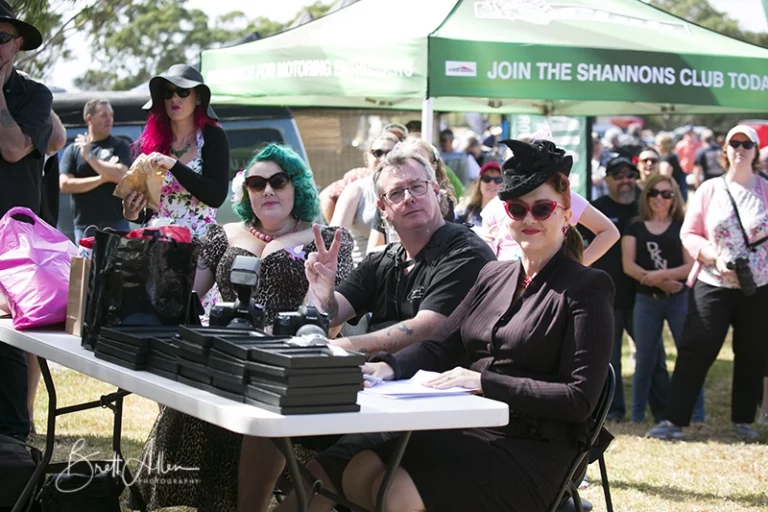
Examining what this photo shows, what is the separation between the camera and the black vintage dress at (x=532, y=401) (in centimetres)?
307

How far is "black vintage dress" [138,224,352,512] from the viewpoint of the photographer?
163 inches

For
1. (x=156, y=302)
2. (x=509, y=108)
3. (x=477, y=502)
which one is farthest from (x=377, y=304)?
(x=509, y=108)

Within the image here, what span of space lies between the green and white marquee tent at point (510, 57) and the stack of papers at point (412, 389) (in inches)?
140

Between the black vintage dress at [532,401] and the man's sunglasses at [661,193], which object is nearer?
the black vintage dress at [532,401]

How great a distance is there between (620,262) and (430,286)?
3886mm

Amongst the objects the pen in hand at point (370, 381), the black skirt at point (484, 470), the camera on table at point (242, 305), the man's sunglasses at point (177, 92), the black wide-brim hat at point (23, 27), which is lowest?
the black skirt at point (484, 470)

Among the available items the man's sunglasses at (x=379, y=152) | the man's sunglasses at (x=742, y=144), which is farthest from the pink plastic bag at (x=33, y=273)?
the man's sunglasses at (x=742, y=144)

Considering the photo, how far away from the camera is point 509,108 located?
1105cm

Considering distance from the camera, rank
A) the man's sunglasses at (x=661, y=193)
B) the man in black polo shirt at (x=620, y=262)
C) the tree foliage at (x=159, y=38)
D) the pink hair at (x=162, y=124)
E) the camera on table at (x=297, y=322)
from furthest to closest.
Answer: the tree foliage at (x=159, y=38) → the man in black polo shirt at (x=620, y=262) → the man's sunglasses at (x=661, y=193) → the pink hair at (x=162, y=124) → the camera on table at (x=297, y=322)

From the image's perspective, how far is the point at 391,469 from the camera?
2.88 meters

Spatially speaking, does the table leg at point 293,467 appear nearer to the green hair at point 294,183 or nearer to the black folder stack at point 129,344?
the black folder stack at point 129,344

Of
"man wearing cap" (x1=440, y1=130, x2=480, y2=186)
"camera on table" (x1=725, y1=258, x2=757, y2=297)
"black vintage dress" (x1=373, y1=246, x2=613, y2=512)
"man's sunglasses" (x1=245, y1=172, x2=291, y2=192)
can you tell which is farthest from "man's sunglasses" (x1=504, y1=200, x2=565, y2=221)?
"man wearing cap" (x1=440, y1=130, x2=480, y2=186)

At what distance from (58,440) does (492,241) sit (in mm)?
2619

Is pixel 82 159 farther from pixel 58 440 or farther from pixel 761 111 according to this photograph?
pixel 761 111
